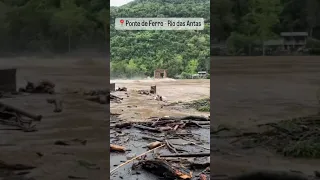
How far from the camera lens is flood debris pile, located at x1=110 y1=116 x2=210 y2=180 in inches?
112

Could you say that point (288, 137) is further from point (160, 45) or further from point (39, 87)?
point (39, 87)

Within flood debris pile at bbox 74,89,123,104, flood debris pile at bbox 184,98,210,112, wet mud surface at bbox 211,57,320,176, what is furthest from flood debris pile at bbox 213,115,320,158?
flood debris pile at bbox 74,89,123,104

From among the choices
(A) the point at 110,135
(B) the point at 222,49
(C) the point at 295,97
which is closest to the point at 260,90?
(C) the point at 295,97

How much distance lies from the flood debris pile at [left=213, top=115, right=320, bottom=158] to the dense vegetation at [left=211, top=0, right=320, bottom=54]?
631 millimetres

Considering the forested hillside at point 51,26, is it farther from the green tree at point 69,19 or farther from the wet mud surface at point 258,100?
the wet mud surface at point 258,100

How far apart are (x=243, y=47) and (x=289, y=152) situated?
2.97 ft

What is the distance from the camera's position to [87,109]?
2611 millimetres

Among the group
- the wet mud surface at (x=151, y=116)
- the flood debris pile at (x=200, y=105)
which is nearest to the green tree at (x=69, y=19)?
the wet mud surface at (x=151, y=116)

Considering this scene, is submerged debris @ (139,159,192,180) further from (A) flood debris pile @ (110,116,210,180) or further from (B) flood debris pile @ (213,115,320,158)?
(B) flood debris pile @ (213,115,320,158)

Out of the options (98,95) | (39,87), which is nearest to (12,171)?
(39,87)

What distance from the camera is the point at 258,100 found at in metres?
2.63

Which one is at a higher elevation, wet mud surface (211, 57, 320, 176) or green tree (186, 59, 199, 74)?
green tree (186, 59, 199, 74)

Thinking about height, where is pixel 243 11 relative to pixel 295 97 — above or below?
above

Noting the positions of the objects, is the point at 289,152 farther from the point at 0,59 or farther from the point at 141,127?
the point at 0,59
